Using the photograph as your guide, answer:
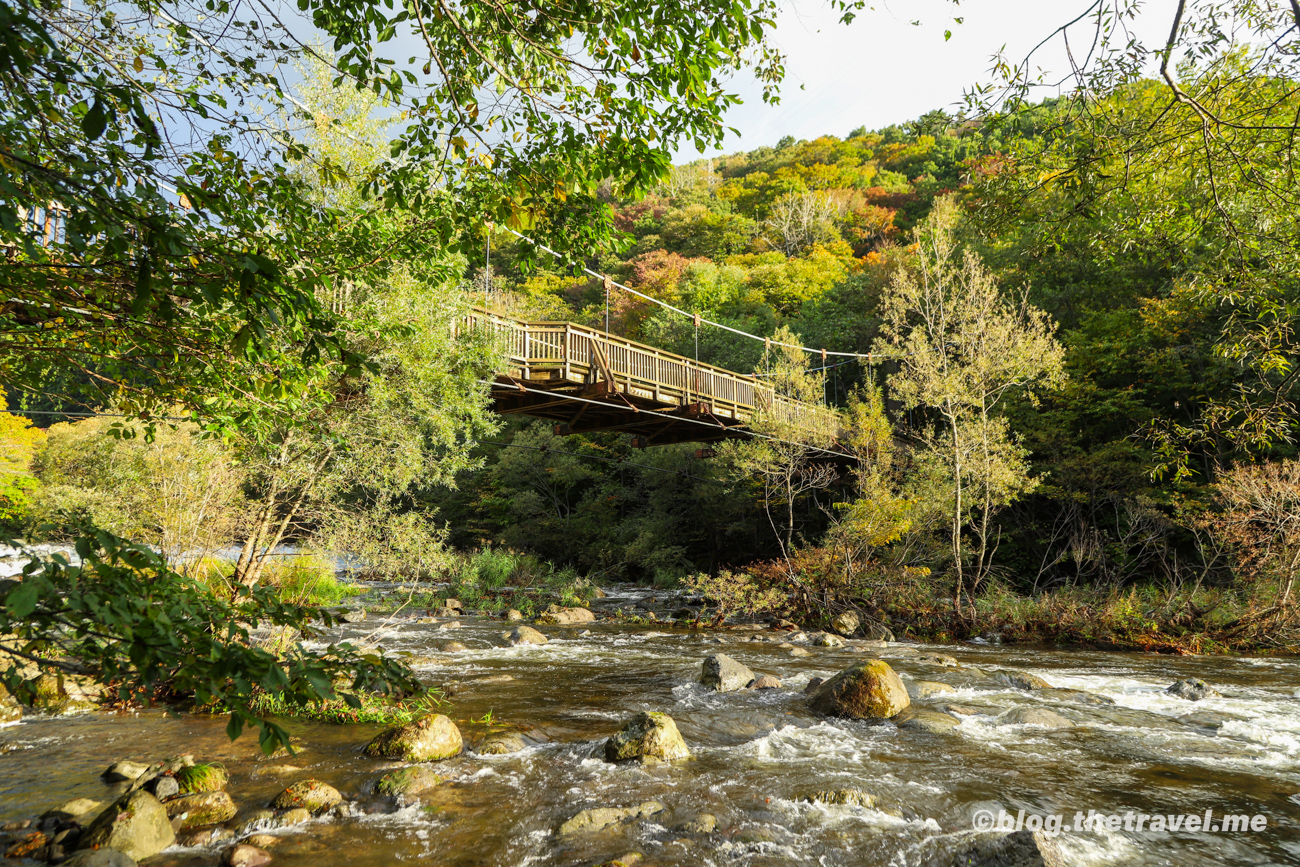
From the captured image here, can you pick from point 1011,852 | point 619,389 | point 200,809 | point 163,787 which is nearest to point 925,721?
point 1011,852

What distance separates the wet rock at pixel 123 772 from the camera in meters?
4.65

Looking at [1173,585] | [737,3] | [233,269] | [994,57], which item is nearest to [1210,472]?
[1173,585]

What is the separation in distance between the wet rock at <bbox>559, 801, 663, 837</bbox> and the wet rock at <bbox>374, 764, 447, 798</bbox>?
114cm

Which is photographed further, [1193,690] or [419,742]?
[1193,690]

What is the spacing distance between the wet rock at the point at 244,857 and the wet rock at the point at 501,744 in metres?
1.99

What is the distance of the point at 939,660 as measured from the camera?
9977mm

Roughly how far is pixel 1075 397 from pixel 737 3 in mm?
16279

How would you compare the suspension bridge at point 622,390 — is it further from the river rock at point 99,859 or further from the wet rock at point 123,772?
the river rock at point 99,859

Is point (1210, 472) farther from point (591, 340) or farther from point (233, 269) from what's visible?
point (233, 269)

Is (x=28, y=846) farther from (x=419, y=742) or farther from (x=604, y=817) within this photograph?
(x=604, y=817)

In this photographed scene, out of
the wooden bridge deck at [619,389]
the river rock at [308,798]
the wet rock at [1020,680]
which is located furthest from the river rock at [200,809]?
the wet rock at [1020,680]

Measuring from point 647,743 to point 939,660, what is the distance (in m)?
6.21

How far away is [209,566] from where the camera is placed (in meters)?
9.90

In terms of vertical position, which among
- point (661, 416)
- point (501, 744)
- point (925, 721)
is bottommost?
point (925, 721)
